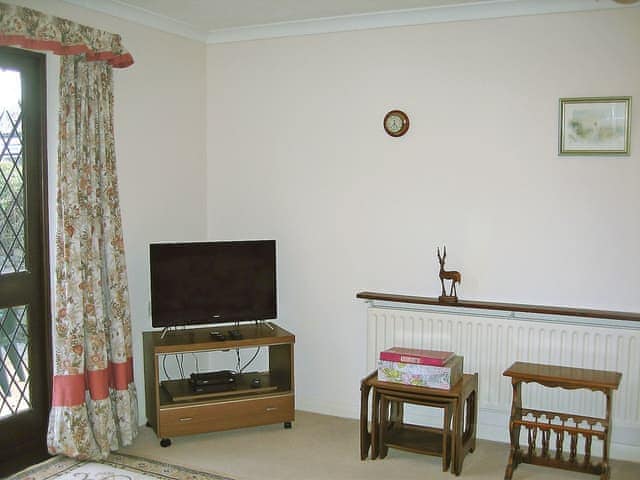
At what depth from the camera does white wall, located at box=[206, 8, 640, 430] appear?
3793mm

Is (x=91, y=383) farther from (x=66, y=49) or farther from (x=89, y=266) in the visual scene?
(x=66, y=49)

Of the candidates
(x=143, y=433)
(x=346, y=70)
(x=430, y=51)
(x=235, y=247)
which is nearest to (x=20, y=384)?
(x=143, y=433)

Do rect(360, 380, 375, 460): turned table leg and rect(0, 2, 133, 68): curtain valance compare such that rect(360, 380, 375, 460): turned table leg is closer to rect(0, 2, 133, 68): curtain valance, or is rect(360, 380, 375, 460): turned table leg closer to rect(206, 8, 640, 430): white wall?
rect(206, 8, 640, 430): white wall

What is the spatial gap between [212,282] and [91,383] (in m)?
0.94

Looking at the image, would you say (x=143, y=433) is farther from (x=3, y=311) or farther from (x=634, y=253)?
(x=634, y=253)

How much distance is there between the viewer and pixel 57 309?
142 inches

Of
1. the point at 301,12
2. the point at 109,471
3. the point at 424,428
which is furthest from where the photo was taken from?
the point at 301,12

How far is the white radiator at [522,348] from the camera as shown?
3707 mm

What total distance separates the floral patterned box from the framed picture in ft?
4.45

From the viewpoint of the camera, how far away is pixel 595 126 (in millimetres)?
3760

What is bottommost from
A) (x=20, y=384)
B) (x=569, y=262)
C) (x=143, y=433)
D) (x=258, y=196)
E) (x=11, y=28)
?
(x=143, y=433)

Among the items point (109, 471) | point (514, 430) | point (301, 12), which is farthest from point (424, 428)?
point (301, 12)

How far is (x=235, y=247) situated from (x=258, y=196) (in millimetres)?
522

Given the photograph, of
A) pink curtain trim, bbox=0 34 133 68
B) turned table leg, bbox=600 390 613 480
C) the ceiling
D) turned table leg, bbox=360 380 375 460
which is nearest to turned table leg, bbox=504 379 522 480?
turned table leg, bbox=600 390 613 480
